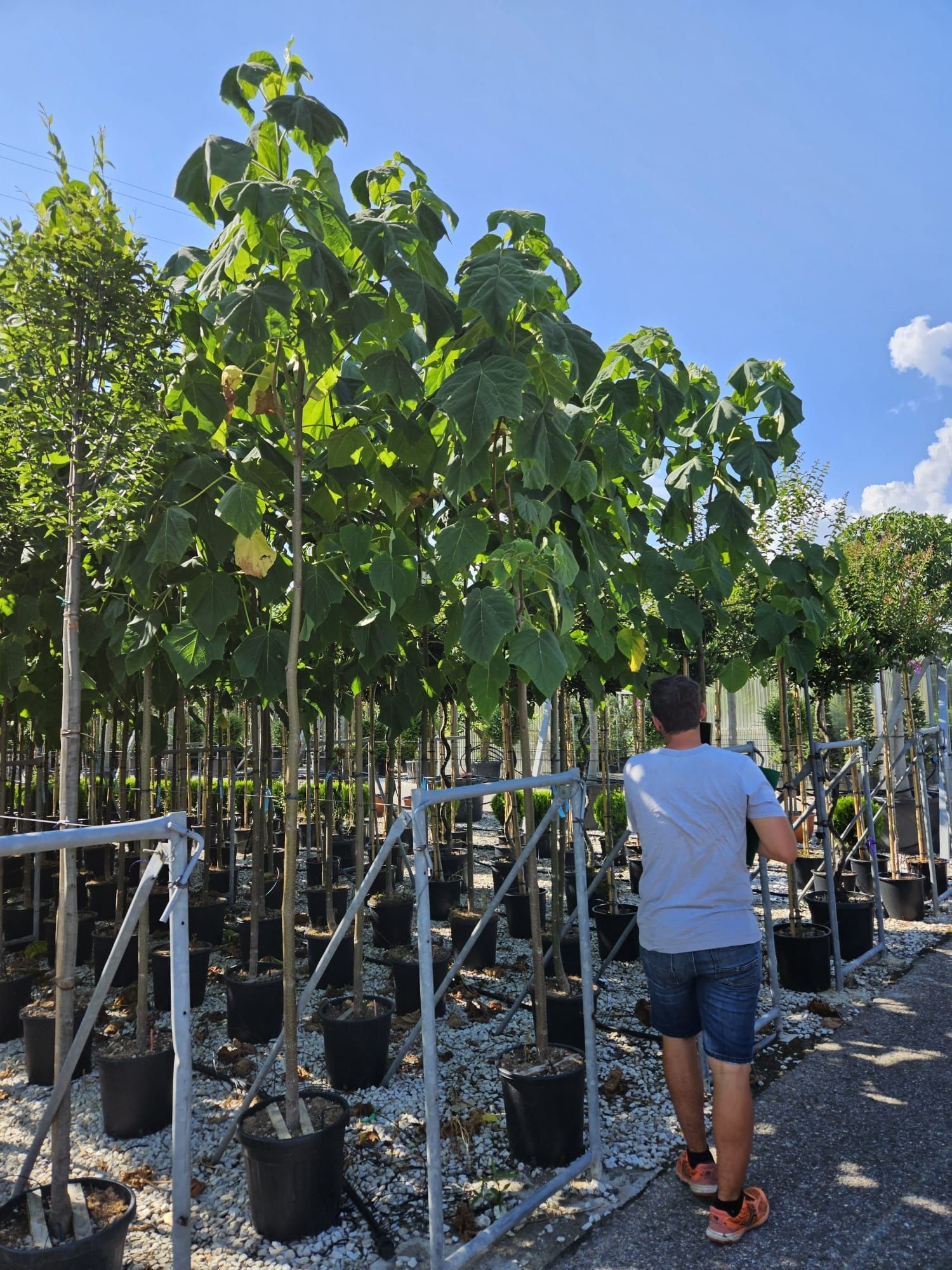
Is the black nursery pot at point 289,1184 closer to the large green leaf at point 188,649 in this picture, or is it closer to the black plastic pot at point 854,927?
the large green leaf at point 188,649

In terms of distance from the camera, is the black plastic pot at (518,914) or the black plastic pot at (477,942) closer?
the black plastic pot at (477,942)

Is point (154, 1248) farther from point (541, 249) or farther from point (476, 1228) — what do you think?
point (541, 249)

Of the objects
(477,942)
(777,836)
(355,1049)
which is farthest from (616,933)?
(777,836)

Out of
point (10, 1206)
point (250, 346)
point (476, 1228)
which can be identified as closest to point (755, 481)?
point (250, 346)

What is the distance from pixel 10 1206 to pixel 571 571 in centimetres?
251

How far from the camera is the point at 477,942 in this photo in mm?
5383

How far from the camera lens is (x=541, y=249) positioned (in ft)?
10.6

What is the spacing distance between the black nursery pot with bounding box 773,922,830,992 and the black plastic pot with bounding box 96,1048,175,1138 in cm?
341

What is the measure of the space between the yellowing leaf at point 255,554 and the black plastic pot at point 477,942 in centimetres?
336

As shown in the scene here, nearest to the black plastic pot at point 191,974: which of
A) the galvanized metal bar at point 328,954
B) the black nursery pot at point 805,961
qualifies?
the galvanized metal bar at point 328,954

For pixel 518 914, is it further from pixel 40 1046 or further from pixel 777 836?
pixel 777 836

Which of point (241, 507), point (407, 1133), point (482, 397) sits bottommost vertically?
point (407, 1133)

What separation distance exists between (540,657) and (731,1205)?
1.81 m

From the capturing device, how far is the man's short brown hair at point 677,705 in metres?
2.81
